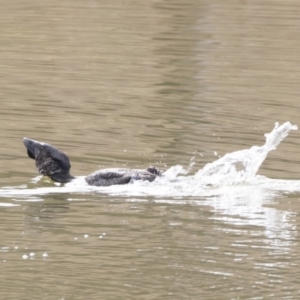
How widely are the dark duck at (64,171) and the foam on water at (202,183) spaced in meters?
0.06

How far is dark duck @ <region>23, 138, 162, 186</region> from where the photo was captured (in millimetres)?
10914

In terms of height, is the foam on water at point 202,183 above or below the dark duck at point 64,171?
below

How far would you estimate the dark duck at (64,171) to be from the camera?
10.9 m

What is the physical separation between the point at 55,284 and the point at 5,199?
8.46 feet

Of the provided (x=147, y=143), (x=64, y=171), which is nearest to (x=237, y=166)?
(x=147, y=143)

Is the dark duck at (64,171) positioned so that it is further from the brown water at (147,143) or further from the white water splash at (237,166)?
the white water splash at (237,166)

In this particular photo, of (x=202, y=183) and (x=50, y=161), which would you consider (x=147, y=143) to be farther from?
(x=202, y=183)

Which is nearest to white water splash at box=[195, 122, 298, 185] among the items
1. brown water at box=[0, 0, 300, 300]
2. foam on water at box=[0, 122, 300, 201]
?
foam on water at box=[0, 122, 300, 201]

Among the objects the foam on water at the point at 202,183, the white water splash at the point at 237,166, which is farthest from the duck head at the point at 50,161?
the white water splash at the point at 237,166

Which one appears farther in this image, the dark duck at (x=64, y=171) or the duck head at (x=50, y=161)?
the duck head at (x=50, y=161)

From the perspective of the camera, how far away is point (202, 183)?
442 inches

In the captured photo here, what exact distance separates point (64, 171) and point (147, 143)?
1936 millimetres

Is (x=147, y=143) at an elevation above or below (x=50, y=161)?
below

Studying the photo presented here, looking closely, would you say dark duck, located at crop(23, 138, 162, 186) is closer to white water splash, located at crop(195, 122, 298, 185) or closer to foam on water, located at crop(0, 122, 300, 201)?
foam on water, located at crop(0, 122, 300, 201)
